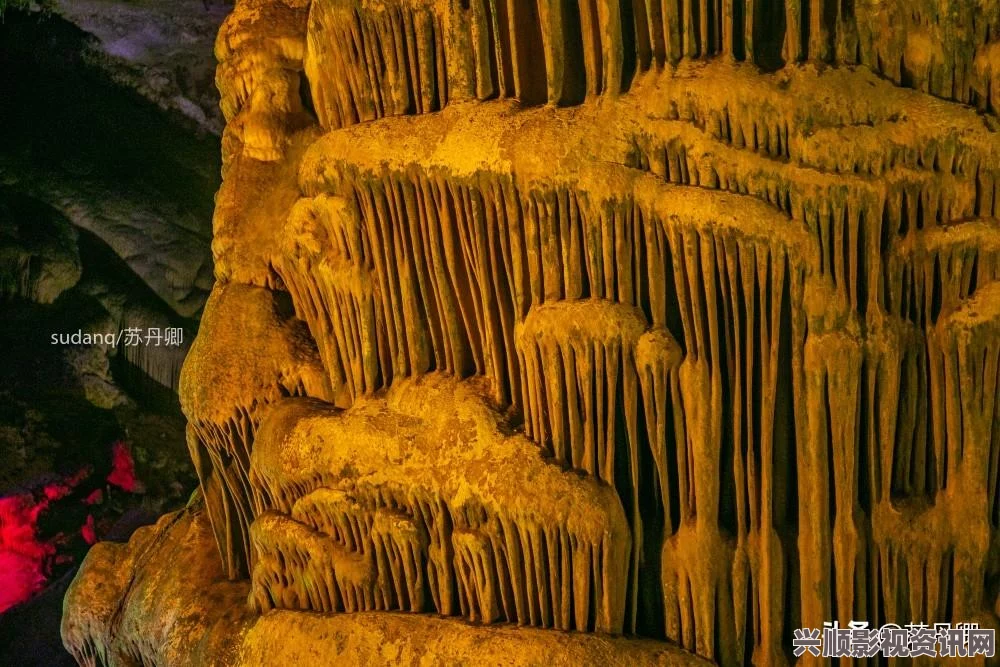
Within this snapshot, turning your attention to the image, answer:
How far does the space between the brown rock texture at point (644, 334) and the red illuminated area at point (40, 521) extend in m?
5.99

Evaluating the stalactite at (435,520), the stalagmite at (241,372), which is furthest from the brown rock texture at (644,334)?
the stalagmite at (241,372)

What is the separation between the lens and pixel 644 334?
2725mm

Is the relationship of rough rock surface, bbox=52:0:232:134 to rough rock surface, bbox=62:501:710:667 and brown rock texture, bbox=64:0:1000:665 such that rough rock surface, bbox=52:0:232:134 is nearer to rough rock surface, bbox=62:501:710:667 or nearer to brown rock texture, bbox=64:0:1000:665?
rough rock surface, bbox=62:501:710:667

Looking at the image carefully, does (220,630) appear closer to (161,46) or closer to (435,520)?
(435,520)

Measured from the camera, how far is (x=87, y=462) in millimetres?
8680

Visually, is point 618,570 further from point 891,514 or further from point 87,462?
point 87,462

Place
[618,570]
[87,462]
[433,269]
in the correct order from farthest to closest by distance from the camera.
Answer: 1. [87,462]
2. [433,269]
3. [618,570]

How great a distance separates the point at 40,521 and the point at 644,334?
7547 millimetres

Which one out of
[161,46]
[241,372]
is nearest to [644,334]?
[241,372]

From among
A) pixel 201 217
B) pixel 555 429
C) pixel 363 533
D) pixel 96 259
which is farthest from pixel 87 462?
pixel 555 429

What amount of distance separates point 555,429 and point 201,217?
722 cm

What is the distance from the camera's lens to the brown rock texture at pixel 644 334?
2.58 m

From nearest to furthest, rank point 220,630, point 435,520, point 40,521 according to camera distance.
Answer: point 435,520 → point 220,630 → point 40,521

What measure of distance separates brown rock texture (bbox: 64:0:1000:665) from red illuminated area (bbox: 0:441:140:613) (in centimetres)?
599
